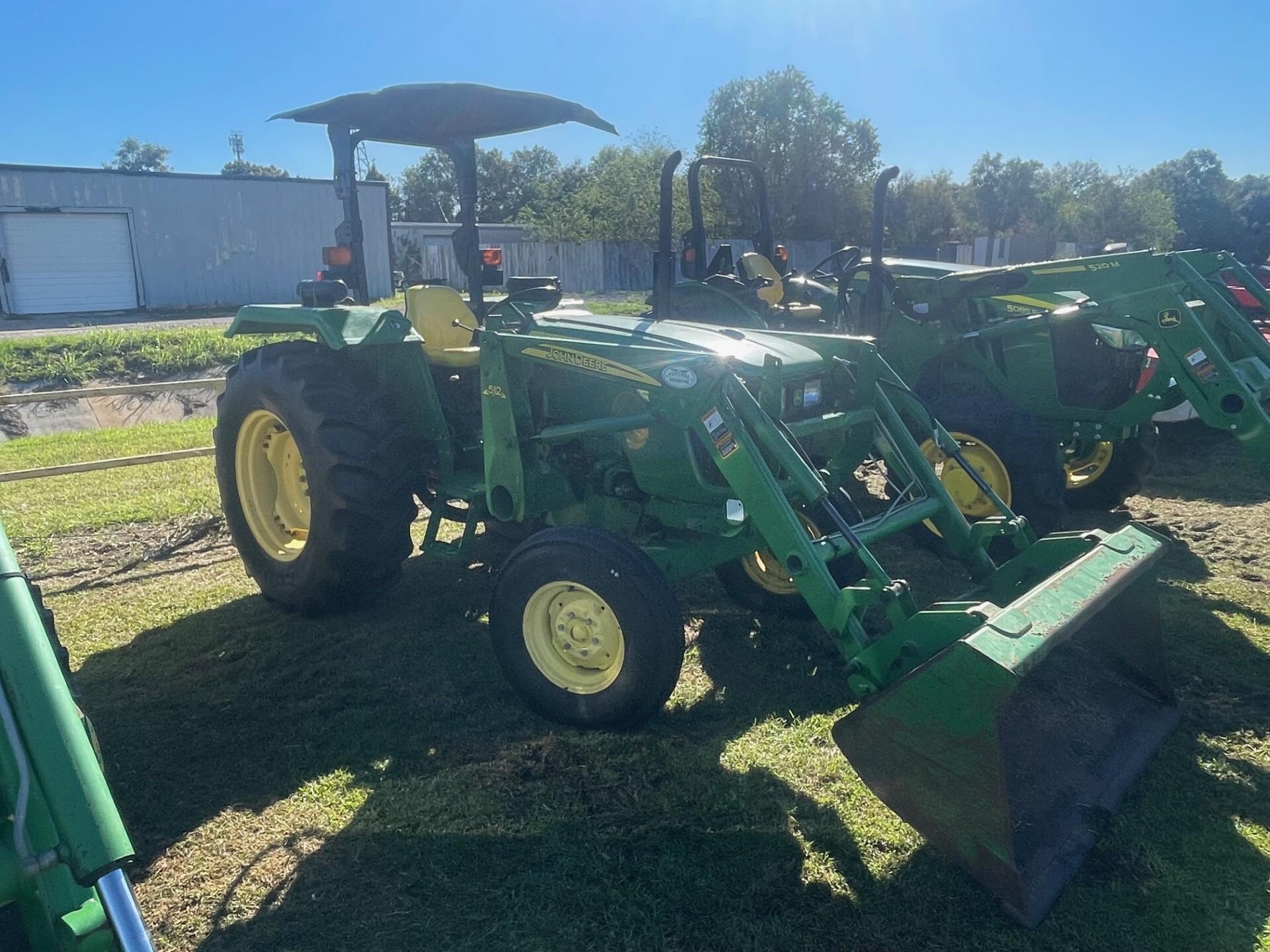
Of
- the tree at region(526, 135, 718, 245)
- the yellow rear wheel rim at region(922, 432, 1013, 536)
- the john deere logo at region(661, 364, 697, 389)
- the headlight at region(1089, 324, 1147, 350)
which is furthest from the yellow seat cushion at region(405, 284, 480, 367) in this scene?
the tree at region(526, 135, 718, 245)

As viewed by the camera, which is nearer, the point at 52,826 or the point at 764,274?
the point at 52,826

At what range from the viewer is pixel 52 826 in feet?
5.28

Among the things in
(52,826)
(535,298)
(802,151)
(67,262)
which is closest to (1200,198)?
(802,151)

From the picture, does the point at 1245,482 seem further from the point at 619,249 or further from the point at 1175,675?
the point at 619,249

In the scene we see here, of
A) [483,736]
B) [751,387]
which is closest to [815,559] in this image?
[751,387]

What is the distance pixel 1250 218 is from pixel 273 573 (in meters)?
43.8

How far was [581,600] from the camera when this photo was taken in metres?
3.43

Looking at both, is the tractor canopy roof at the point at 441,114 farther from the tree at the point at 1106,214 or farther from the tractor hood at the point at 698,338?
the tree at the point at 1106,214

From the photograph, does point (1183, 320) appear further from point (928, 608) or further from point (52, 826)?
point (52, 826)

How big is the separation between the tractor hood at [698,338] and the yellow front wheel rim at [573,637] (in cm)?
100

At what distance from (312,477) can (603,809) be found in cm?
201

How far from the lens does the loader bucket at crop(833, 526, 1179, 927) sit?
247cm

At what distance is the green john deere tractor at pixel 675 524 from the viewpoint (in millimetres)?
2650

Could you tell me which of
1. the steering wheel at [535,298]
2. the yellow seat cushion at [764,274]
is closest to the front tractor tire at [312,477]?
the steering wheel at [535,298]
